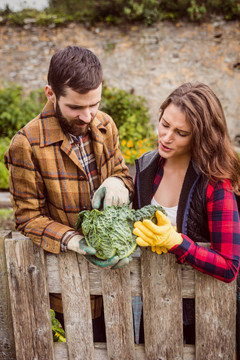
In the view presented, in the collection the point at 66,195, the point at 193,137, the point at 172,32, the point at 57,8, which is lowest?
the point at 66,195

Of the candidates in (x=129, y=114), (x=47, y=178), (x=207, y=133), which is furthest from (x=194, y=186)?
(x=129, y=114)

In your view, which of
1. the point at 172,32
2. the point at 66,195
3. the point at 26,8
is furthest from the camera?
the point at 26,8

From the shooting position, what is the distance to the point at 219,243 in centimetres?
172

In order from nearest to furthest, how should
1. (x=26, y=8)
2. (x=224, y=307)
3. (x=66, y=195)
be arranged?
(x=224, y=307)
(x=66, y=195)
(x=26, y=8)

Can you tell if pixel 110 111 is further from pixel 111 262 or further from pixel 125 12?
pixel 111 262

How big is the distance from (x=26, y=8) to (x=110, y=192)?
9344 mm

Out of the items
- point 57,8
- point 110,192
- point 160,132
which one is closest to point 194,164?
point 160,132

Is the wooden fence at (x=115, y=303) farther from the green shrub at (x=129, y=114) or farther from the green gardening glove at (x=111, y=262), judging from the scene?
the green shrub at (x=129, y=114)

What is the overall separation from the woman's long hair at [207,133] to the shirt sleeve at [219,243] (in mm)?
112

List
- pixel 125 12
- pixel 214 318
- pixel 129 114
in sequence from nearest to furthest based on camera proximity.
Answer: pixel 214 318, pixel 125 12, pixel 129 114

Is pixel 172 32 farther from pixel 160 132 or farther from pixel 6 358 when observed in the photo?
pixel 6 358

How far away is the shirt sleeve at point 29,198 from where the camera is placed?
1730mm

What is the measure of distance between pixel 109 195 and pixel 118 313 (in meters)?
0.67

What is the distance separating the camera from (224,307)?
5.68 ft
